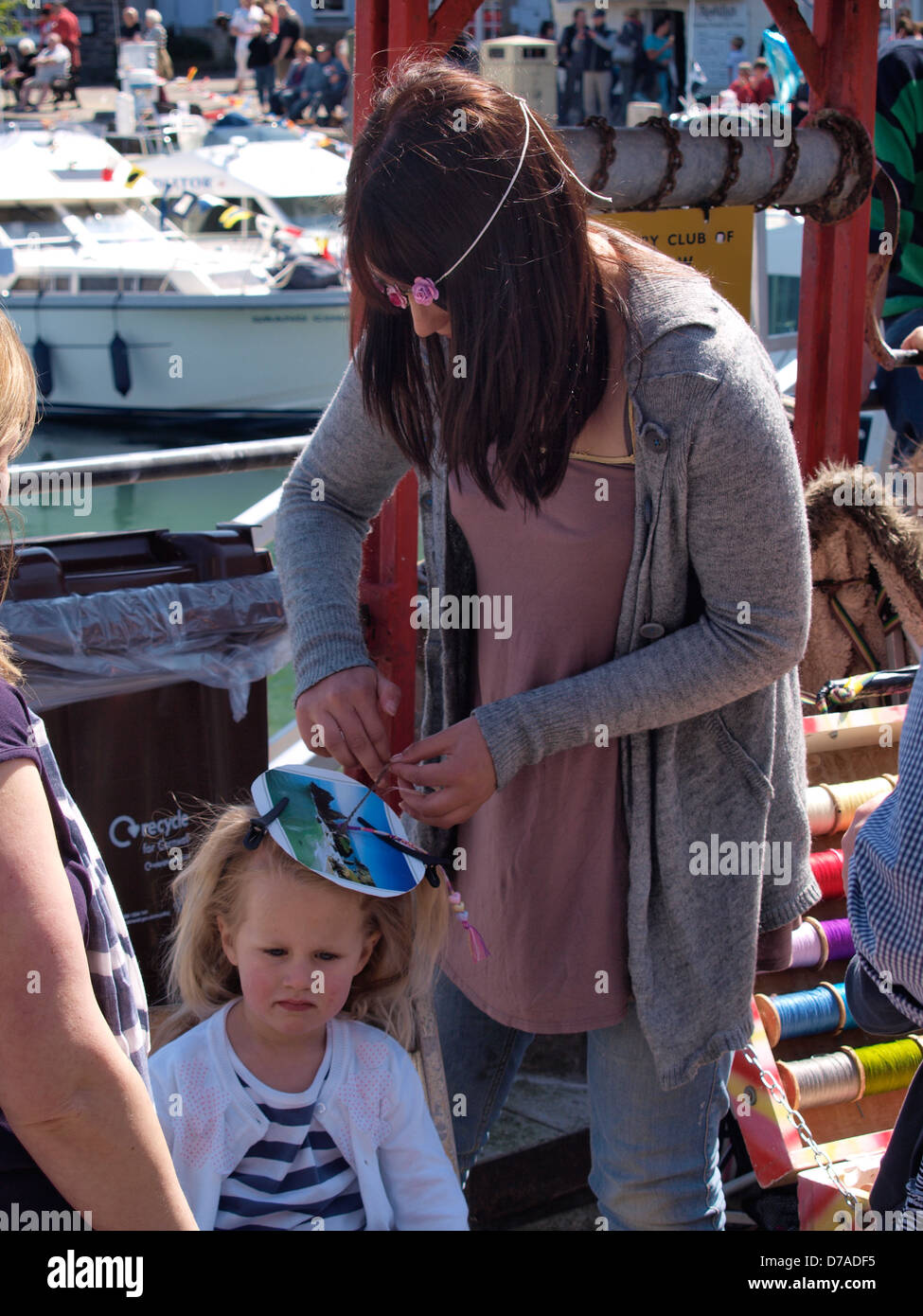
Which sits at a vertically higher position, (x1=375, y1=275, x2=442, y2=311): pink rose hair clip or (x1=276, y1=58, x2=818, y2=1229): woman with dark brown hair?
(x1=375, y1=275, x2=442, y2=311): pink rose hair clip

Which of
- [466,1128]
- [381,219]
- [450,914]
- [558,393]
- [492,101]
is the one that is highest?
[492,101]

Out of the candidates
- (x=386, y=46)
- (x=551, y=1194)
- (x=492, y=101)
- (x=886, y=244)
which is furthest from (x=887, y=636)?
(x=492, y=101)

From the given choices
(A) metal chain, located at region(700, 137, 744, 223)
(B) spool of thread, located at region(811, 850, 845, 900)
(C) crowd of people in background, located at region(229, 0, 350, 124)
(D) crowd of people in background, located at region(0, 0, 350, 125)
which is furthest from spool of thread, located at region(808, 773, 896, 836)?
(C) crowd of people in background, located at region(229, 0, 350, 124)

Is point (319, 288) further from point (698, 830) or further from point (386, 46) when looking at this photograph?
point (698, 830)

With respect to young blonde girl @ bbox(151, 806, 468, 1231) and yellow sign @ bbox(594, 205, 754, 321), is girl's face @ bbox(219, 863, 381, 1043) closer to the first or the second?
young blonde girl @ bbox(151, 806, 468, 1231)

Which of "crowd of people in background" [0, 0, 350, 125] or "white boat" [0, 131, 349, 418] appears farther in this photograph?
"crowd of people in background" [0, 0, 350, 125]

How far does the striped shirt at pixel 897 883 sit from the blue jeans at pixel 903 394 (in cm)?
279

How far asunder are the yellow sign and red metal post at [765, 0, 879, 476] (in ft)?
0.59

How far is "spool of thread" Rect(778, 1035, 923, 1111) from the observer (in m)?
2.23

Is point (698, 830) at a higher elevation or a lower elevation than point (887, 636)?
higher

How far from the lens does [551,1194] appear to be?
9.19 ft

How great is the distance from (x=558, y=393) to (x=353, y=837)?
2.07ft

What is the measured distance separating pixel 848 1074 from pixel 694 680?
1065 millimetres

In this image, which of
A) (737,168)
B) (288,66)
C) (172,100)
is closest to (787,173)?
(737,168)
